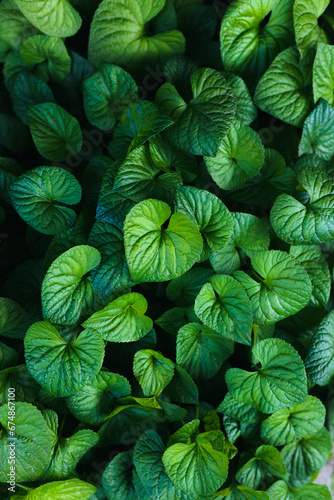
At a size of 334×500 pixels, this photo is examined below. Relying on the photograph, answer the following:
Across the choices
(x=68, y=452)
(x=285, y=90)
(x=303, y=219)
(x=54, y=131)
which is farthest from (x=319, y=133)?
(x=68, y=452)

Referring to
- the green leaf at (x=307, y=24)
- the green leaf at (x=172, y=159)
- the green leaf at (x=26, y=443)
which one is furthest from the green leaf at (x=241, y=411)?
the green leaf at (x=307, y=24)

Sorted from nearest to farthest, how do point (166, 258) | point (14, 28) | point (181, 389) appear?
point (166, 258) → point (181, 389) → point (14, 28)

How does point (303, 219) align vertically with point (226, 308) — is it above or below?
above

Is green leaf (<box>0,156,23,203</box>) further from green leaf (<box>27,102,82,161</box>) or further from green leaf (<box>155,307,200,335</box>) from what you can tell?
green leaf (<box>155,307,200,335</box>)

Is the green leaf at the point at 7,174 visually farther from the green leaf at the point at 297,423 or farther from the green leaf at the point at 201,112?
the green leaf at the point at 297,423

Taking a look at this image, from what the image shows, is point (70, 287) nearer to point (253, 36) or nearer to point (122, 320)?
point (122, 320)

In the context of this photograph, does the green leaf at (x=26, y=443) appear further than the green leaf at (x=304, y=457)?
No

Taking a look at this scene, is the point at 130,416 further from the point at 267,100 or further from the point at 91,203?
the point at 267,100
